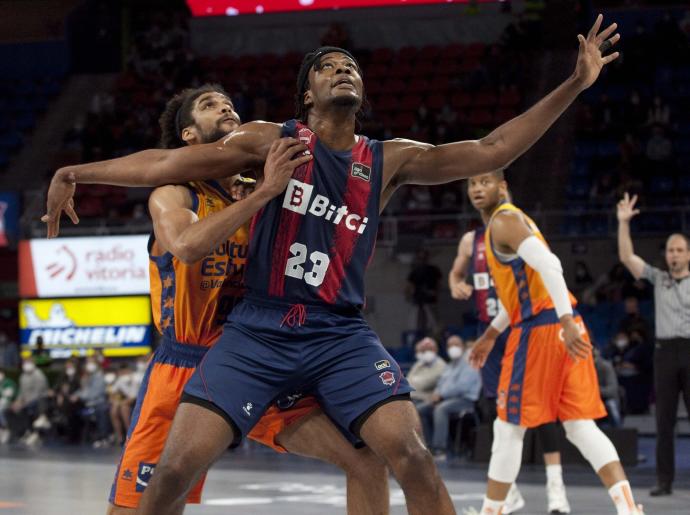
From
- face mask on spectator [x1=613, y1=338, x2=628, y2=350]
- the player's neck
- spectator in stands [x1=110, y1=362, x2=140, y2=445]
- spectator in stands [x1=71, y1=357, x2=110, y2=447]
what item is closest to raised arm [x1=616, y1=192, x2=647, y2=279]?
the player's neck

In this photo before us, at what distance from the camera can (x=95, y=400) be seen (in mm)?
15656

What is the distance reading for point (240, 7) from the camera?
21.2 meters

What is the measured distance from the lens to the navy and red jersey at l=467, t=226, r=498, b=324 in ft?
25.0

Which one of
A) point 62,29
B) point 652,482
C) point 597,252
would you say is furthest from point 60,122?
point 652,482

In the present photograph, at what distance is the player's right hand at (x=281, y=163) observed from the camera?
388 centimetres

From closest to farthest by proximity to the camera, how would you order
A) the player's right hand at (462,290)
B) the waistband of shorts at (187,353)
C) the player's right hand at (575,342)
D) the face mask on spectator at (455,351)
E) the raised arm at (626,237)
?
the waistband of shorts at (187,353) < the player's right hand at (575,342) < the player's right hand at (462,290) < the raised arm at (626,237) < the face mask on spectator at (455,351)

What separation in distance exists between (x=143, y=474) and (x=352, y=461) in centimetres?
76

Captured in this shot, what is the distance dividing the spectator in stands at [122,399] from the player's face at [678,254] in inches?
328

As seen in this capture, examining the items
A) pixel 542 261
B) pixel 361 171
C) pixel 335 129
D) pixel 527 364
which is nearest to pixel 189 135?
pixel 335 129

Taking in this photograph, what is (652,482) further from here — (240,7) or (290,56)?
(290,56)

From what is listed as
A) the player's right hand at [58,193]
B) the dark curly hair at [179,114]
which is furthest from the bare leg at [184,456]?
the dark curly hair at [179,114]

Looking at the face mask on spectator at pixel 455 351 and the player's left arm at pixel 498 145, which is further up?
the player's left arm at pixel 498 145

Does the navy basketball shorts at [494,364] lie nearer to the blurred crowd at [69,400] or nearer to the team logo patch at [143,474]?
the team logo patch at [143,474]

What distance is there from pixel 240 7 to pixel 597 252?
8.47m
